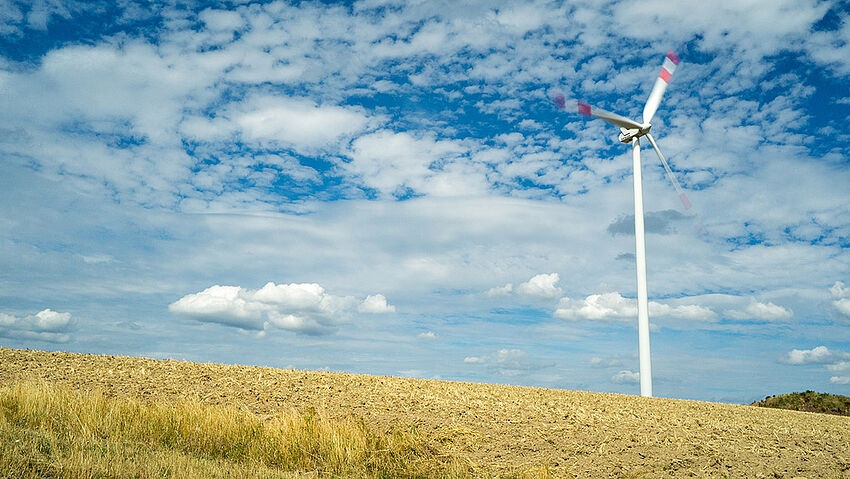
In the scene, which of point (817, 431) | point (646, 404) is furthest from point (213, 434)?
point (817, 431)

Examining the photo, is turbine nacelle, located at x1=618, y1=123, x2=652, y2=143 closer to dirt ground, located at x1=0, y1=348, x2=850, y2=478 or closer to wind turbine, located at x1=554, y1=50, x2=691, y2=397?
wind turbine, located at x1=554, y1=50, x2=691, y2=397

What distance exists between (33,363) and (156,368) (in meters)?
4.51

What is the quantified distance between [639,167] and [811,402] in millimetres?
17685

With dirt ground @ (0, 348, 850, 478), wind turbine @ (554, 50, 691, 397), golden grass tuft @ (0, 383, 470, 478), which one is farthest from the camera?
wind turbine @ (554, 50, 691, 397)

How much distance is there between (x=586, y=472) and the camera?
13352 mm

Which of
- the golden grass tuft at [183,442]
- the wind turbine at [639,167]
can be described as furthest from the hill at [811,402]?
the golden grass tuft at [183,442]

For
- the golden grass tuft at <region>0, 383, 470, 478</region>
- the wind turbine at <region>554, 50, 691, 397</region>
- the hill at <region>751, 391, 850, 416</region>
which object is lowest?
the golden grass tuft at <region>0, 383, 470, 478</region>

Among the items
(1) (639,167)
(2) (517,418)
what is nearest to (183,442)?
(2) (517,418)

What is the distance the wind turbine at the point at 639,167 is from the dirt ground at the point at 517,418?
6007 mm

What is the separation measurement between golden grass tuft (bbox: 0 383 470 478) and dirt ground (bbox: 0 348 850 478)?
100 centimetres

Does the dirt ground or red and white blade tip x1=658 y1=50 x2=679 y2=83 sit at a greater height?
red and white blade tip x1=658 y1=50 x2=679 y2=83

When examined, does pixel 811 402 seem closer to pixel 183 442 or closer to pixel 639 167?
pixel 639 167

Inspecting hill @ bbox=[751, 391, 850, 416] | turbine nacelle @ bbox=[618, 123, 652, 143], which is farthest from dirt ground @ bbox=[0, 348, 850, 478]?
turbine nacelle @ bbox=[618, 123, 652, 143]

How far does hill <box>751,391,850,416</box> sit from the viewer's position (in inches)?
1393
